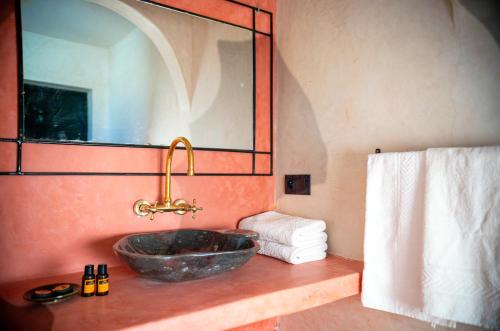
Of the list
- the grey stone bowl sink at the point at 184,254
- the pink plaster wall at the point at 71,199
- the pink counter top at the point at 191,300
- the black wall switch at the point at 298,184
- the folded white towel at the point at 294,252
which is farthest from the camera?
the black wall switch at the point at 298,184

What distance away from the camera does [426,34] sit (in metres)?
1.04

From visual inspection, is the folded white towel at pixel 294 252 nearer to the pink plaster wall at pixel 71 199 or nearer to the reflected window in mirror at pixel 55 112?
the pink plaster wall at pixel 71 199

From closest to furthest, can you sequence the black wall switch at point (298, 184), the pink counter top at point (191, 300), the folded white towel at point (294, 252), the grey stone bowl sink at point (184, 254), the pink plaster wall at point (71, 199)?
1. the pink counter top at point (191, 300)
2. the grey stone bowl sink at point (184, 254)
3. the pink plaster wall at point (71, 199)
4. the folded white towel at point (294, 252)
5. the black wall switch at point (298, 184)

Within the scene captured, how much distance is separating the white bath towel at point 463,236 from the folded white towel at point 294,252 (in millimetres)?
407

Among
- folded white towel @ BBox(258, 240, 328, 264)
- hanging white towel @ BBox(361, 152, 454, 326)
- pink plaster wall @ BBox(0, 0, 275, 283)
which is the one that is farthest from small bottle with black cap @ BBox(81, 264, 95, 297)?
hanging white towel @ BBox(361, 152, 454, 326)

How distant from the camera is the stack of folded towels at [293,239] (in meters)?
1.19

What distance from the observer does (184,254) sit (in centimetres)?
86

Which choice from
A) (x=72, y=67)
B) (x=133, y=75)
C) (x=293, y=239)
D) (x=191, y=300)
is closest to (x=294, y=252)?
(x=293, y=239)

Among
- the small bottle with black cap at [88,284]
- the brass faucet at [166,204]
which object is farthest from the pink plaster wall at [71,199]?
the small bottle with black cap at [88,284]

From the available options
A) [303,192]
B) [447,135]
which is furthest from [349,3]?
[303,192]

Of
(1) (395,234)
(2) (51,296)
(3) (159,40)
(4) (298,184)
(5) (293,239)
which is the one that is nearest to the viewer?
(2) (51,296)

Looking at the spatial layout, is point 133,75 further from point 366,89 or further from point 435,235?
point 435,235

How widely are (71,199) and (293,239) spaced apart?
745mm

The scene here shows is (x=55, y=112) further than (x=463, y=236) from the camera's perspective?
Yes
